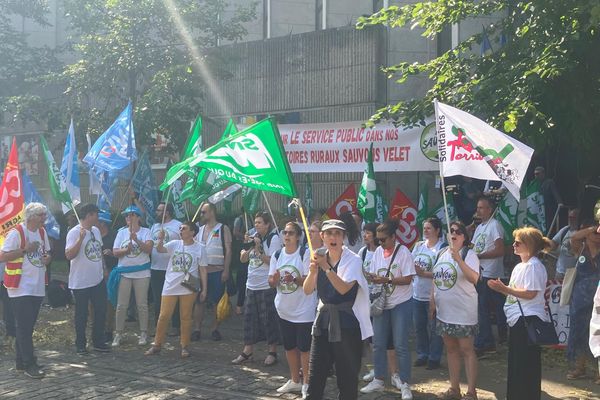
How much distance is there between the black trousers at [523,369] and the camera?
254 inches

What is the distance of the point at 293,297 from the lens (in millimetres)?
7301

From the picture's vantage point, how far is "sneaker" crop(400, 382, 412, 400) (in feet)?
23.4

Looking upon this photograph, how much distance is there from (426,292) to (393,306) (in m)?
1.14

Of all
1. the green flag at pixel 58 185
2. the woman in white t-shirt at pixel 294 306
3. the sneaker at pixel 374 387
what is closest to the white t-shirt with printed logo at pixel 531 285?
the sneaker at pixel 374 387

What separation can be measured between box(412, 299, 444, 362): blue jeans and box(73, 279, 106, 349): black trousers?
4060mm

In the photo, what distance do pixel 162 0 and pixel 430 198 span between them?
6.98 metres

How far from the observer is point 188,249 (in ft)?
31.0

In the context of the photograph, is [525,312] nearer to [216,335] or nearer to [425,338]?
[425,338]

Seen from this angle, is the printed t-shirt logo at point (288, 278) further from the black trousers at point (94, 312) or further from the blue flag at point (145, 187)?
the blue flag at point (145, 187)

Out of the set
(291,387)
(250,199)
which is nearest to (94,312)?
(250,199)

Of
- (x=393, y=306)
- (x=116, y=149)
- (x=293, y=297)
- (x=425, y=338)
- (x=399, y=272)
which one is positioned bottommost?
(x=425, y=338)

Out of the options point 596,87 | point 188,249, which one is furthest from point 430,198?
point 188,249

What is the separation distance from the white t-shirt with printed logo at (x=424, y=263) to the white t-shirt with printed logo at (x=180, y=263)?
280 centimetres

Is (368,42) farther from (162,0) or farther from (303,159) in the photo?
(162,0)
